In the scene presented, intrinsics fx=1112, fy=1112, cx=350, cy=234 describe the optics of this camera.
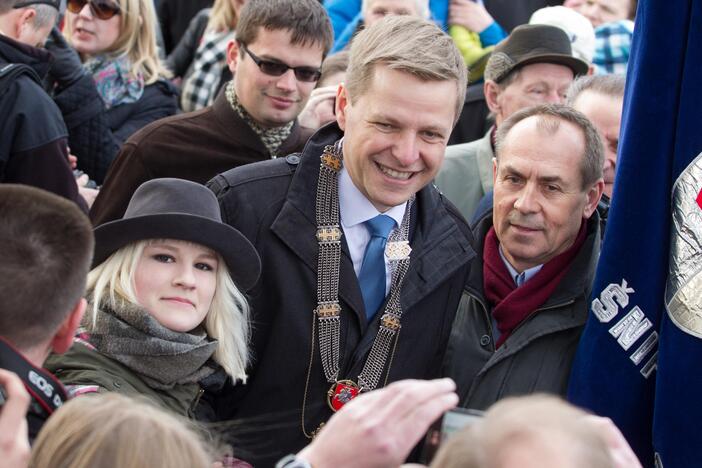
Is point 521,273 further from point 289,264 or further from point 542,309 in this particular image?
point 289,264

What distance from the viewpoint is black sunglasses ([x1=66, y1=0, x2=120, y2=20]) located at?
5629mm

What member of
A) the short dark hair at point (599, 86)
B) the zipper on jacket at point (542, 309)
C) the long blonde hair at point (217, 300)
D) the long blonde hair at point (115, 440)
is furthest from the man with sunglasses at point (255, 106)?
the long blonde hair at point (115, 440)

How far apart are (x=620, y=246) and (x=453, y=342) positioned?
66 cm

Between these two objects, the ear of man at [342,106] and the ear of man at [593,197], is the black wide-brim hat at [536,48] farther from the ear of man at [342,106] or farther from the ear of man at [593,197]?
the ear of man at [342,106]

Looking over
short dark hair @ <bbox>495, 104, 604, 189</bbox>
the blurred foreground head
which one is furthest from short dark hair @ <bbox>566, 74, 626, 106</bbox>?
the blurred foreground head

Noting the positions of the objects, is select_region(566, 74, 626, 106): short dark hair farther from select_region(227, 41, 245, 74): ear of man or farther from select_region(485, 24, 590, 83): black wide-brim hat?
select_region(227, 41, 245, 74): ear of man

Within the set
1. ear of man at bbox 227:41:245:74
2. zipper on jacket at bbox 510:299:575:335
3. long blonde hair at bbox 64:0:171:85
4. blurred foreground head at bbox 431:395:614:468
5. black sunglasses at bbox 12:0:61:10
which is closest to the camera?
blurred foreground head at bbox 431:395:614:468

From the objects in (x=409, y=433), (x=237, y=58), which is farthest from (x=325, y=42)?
(x=409, y=433)

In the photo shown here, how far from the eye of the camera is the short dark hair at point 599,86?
4797mm

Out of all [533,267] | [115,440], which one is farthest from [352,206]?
[115,440]

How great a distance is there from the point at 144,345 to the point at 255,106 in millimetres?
1929

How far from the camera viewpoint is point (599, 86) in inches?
191

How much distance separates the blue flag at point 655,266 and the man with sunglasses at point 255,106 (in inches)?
70.5

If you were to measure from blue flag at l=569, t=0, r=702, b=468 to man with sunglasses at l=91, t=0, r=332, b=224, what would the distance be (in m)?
1.79
